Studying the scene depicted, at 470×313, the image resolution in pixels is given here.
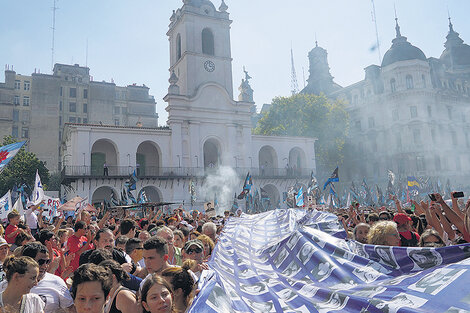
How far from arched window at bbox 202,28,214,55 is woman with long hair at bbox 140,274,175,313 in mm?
42999

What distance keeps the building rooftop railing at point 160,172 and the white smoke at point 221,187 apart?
60 cm

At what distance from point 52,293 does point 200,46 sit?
41901 mm

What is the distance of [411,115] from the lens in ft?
174

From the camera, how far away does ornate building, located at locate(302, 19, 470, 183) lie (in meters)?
52.6

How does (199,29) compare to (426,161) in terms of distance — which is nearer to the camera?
(199,29)

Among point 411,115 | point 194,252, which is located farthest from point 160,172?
point 411,115

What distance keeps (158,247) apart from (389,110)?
56.0m

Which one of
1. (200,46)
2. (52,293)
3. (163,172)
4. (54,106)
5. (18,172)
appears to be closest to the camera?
(52,293)

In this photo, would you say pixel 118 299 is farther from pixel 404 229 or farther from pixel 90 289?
pixel 404 229

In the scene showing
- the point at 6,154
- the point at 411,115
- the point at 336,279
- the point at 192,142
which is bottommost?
the point at 336,279

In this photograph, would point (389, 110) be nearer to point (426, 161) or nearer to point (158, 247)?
point (426, 161)

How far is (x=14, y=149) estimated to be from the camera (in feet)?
31.7

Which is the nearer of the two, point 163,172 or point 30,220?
point 30,220

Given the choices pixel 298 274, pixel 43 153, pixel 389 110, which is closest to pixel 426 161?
pixel 389 110
